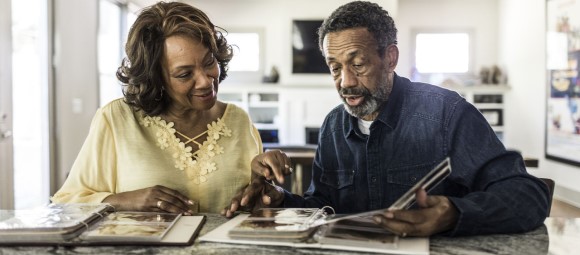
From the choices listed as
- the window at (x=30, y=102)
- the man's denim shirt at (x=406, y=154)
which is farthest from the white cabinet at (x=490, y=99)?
the man's denim shirt at (x=406, y=154)

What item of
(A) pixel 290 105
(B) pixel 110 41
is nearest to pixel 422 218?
(B) pixel 110 41

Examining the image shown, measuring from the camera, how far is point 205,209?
1584 millimetres

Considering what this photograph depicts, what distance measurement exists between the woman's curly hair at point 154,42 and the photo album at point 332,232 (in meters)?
0.58

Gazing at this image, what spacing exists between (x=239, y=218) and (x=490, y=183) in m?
0.59

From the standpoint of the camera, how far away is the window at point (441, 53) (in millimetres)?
8656

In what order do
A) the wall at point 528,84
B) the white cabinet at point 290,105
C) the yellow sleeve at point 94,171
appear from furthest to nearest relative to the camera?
the white cabinet at point 290,105
the wall at point 528,84
the yellow sleeve at point 94,171

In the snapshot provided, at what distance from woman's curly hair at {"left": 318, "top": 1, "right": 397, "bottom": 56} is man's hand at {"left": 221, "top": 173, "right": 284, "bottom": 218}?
0.46 m

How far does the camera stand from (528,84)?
7.32 meters

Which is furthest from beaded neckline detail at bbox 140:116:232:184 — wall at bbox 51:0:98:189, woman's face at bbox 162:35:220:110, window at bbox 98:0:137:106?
window at bbox 98:0:137:106

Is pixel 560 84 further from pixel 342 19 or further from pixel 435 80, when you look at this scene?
pixel 342 19

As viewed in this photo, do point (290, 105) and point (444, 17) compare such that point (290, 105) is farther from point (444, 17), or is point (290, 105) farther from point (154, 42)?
point (154, 42)

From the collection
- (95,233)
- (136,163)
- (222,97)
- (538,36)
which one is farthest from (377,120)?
(222,97)

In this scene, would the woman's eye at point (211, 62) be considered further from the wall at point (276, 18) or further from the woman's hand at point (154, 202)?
the wall at point (276, 18)

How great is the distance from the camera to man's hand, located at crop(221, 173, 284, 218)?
53.5 inches
